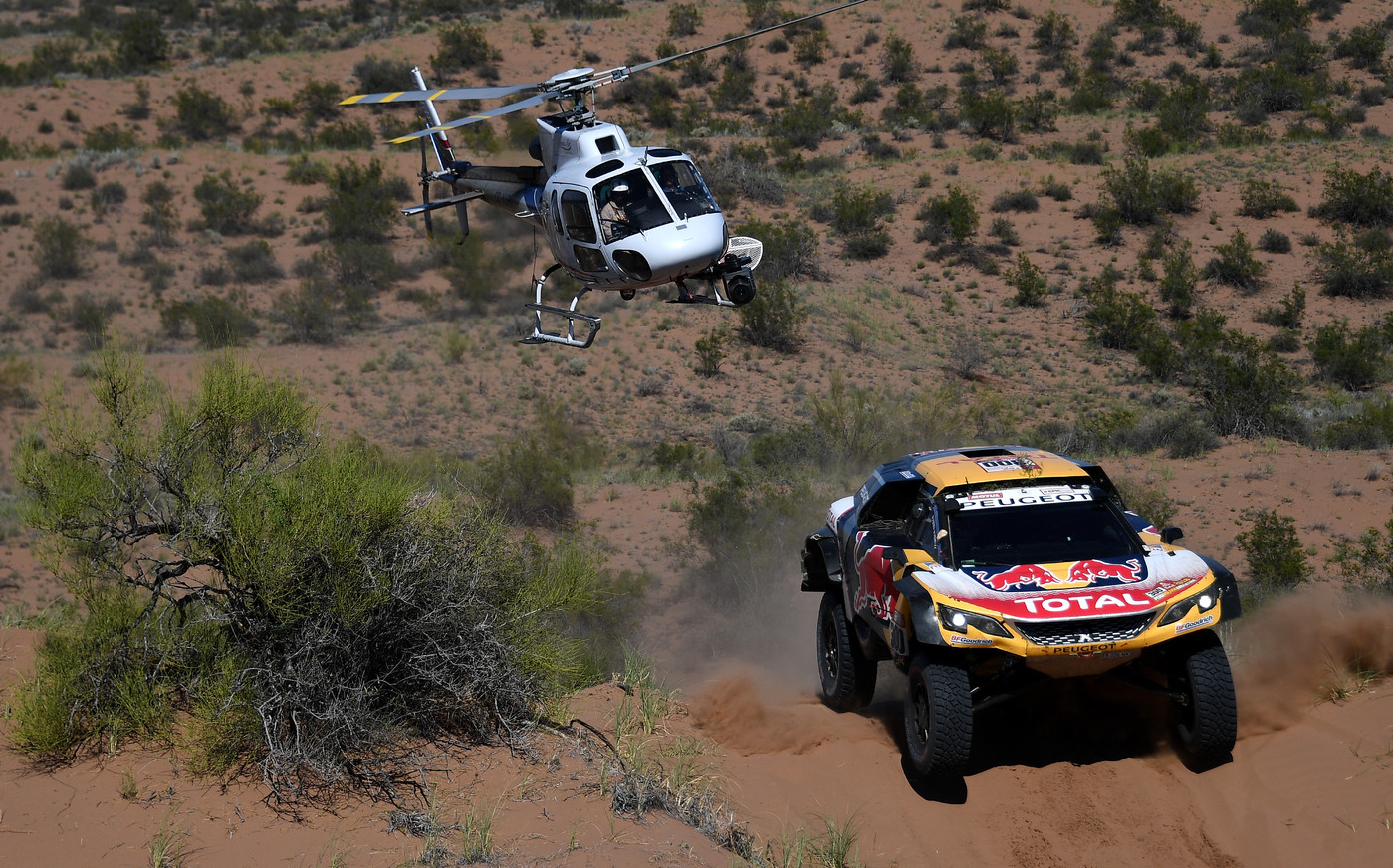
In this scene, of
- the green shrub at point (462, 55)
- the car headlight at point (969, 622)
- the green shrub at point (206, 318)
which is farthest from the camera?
the green shrub at point (462, 55)

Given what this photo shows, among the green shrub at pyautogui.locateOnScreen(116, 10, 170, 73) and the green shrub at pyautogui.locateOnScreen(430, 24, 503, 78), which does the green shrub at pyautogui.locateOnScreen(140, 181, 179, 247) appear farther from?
the green shrub at pyautogui.locateOnScreen(116, 10, 170, 73)

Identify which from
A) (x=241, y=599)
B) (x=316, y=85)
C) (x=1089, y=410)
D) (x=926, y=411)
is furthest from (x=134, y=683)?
(x=316, y=85)

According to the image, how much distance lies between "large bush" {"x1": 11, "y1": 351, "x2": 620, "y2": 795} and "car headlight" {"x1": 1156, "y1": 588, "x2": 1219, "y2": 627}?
13.5 feet

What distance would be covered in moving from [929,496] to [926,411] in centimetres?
1243

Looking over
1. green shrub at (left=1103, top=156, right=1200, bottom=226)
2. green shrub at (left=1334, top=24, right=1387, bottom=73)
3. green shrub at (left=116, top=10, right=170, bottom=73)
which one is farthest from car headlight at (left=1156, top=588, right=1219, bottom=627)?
green shrub at (left=116, top=10, right=170, bottom=73)

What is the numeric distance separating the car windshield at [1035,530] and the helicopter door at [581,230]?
255 inches

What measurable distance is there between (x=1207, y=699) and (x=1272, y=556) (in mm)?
6439

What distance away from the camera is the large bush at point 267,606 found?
23.1 ft

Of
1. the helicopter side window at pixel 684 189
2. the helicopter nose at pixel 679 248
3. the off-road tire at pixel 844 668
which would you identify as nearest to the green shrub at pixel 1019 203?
the helicopter side window at pixel 684 189

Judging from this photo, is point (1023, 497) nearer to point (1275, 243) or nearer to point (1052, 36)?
point (1275, 243)

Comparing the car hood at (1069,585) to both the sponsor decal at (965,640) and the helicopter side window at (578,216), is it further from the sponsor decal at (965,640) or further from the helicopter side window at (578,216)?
Result: the helicopter side window at (578,216)

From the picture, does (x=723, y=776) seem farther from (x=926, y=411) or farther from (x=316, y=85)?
(x=316, y=85)

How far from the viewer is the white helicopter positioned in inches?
493

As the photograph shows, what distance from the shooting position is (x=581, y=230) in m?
13.1
